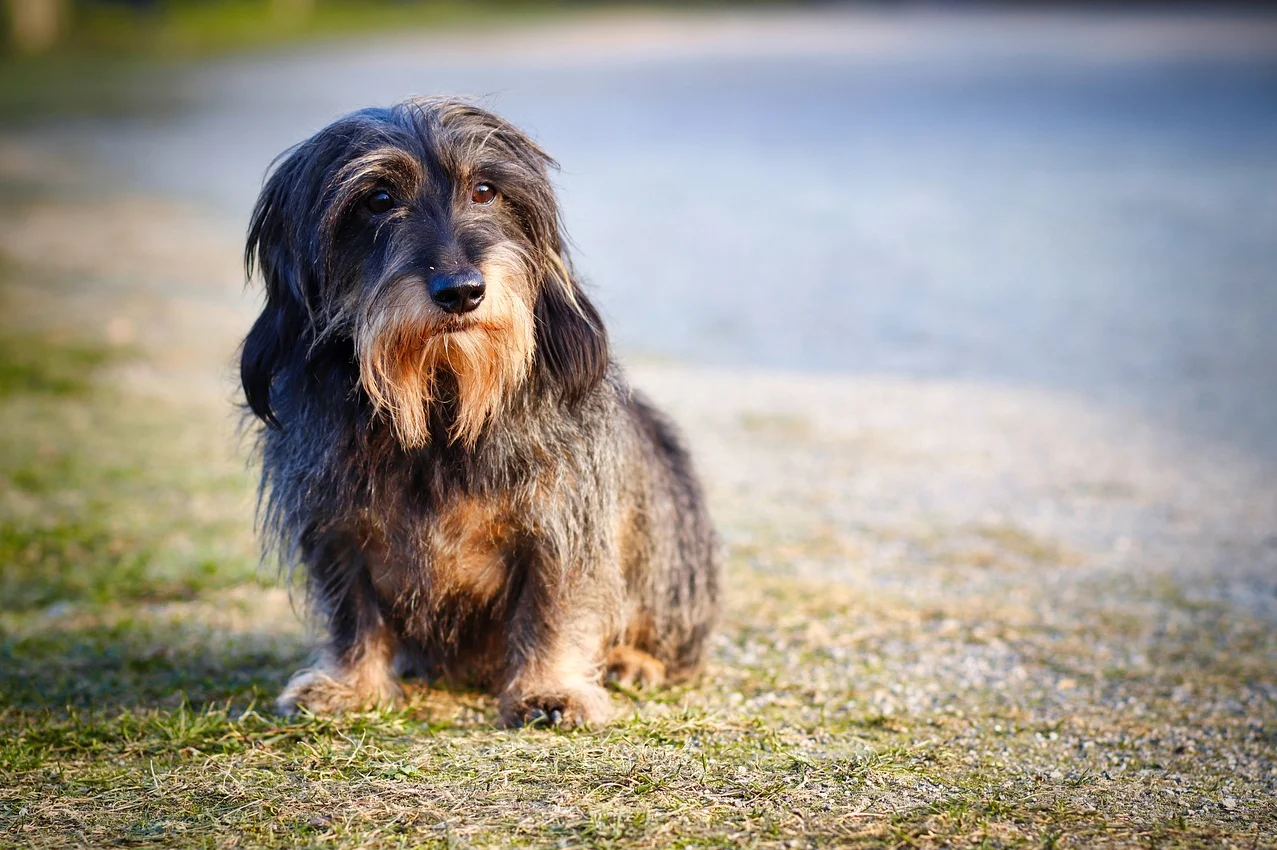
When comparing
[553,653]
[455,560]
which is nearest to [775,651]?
[553,653]

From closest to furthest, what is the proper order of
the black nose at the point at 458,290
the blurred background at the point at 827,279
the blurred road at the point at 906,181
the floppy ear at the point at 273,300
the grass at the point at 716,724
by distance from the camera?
1. the grass at the point at 716,724
2. the black nose at the point at 458,290
3. the floppy ear at the point at 273,300
4. the blurred background at the point at 827,279
5. the blurred road at the point at 906,181

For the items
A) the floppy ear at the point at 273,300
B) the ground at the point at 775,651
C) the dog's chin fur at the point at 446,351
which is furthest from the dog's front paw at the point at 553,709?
the floppy ear at the point at 273,300

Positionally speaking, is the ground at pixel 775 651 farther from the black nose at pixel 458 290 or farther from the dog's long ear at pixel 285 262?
the black nose at pixel 458 290

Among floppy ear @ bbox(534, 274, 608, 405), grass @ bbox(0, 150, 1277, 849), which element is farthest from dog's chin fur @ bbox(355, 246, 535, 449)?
grass @ bbox(0, 150, 1277, 849)

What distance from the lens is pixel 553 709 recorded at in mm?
4828

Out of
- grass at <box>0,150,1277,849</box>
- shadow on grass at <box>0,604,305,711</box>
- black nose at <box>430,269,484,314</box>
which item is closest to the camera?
grass at <box>0,150,1277,849</box>

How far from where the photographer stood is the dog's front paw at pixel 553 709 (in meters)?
4.80

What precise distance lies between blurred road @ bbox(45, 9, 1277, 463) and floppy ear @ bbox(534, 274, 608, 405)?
0.58 metres

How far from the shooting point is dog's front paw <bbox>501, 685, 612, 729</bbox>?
15.8 feet

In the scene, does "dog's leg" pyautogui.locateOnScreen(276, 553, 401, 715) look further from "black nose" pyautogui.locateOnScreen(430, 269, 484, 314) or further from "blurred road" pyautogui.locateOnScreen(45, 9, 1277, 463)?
"blurred road" pyautogui.locateOnScreen(45, 9, 1277, 463)

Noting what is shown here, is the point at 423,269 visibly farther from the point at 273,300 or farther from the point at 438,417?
the point at 273,300

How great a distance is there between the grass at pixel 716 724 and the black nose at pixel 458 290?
145 centimetres

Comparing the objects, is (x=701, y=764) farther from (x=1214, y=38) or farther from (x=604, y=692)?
(x=1214, y=38)

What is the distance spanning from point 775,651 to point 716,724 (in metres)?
1.09
